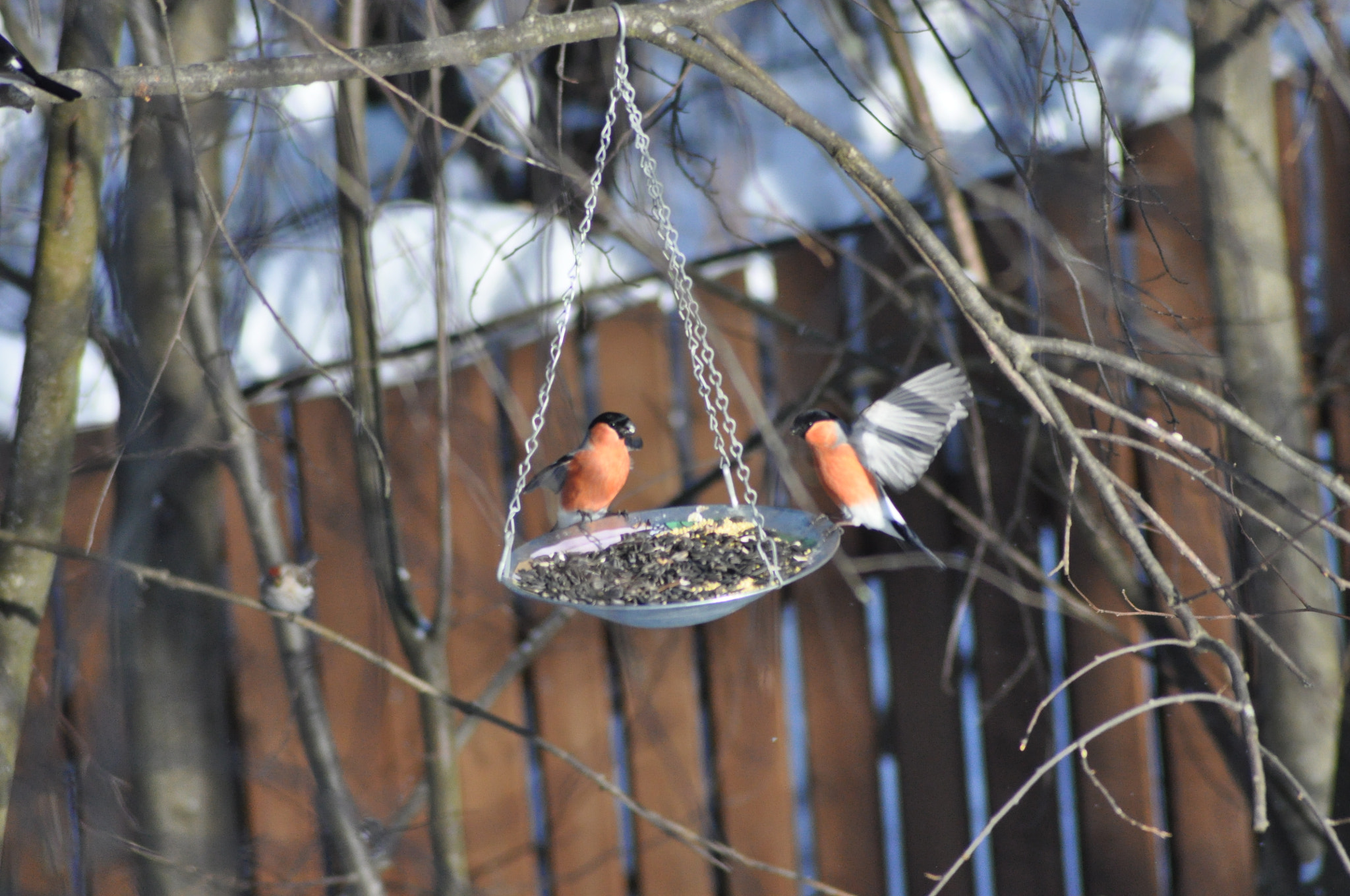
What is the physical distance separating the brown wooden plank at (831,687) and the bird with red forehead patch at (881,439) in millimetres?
536

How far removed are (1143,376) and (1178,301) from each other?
3.84ft

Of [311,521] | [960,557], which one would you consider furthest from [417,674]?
[960,557]

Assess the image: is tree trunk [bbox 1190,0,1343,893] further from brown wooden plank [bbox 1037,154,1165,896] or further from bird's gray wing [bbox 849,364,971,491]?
bird's gray wing [bbox 849,364,971,491]

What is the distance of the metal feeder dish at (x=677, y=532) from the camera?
1.49 m

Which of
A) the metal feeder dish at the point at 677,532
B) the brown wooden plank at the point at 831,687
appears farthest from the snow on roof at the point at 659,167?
the metal feeder dish at the point at 677,532

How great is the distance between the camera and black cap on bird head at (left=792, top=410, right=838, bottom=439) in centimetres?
204

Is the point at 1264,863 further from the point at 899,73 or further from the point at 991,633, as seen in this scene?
the point at 899,73

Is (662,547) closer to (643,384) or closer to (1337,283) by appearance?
(643,384)

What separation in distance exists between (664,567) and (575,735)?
48.2 inches

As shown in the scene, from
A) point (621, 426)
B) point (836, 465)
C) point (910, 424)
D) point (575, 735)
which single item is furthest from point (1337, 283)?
point (575, 735)

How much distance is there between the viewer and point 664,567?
1864mm

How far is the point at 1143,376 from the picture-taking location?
1.37 m

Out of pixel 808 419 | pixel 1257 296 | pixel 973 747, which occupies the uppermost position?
pixel 1257 296

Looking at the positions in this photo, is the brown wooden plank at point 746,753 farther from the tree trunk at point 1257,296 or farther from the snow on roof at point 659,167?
the tree trunk at point 1257,296
